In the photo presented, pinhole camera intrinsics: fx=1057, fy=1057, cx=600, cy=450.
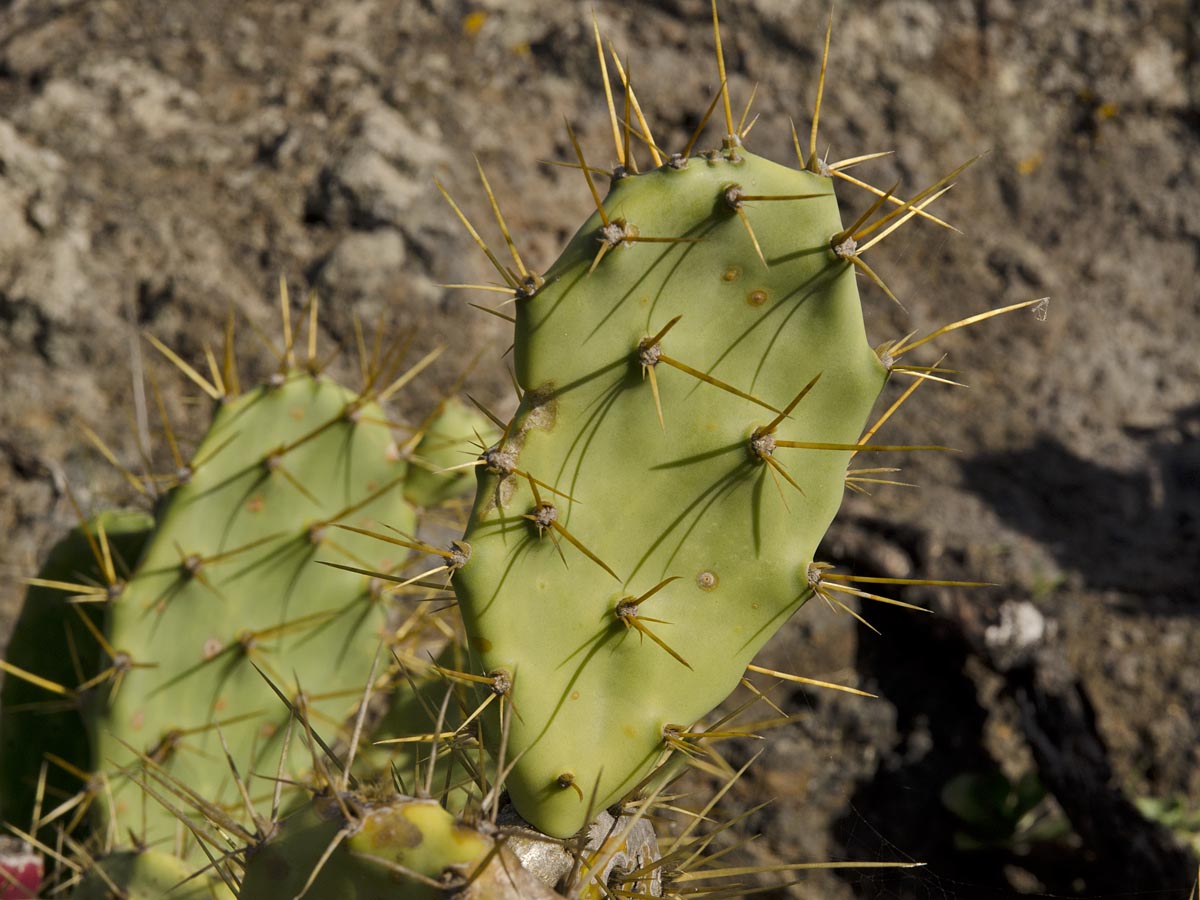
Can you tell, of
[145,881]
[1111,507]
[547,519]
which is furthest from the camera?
[1111,507]

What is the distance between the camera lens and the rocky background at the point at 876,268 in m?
2.01

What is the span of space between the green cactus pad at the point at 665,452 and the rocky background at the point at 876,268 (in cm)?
81

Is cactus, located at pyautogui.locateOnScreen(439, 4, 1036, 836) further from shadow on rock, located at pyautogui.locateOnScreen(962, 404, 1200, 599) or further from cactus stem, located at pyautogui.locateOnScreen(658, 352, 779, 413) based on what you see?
shadow on rock, located at pyautogui.locateOnScreen(962, 404, 1200, 599)

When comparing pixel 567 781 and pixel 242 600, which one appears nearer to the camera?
pixel 567 781

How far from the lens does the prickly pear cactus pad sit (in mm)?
1405

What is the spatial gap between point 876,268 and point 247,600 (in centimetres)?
176

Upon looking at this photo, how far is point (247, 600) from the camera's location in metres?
1.44

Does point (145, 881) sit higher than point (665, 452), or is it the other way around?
point (665, 452)

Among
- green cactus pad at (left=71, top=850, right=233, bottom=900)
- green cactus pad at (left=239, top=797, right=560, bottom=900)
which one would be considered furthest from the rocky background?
green cactus pad at (left=239, top=797, right=560, bottom=900)

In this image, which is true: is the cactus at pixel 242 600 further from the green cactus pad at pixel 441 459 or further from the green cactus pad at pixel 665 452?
the green cactus pad at pixel 665 452

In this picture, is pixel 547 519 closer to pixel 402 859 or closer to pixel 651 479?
pixel 651 479

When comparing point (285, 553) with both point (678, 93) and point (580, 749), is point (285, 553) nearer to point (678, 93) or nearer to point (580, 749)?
point (580, 749)

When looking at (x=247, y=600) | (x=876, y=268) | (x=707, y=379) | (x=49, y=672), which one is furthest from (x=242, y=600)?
(x=876, y=268)

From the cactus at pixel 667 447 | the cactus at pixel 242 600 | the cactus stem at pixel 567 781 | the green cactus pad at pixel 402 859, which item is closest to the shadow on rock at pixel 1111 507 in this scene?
the cactus at pixel 242 600
